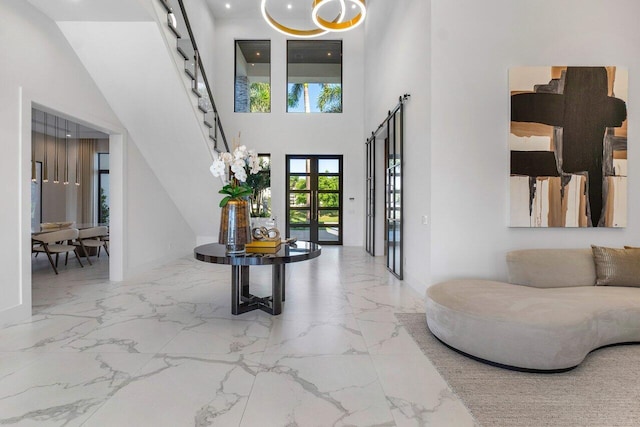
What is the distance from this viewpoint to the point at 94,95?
175 inches

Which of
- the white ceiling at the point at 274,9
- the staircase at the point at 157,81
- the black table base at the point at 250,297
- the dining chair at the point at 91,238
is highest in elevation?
the white ceiling at the point at 274,9

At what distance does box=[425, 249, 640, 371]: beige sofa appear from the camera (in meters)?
2.27

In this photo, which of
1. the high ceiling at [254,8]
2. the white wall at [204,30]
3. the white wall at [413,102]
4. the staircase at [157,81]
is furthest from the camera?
the high ceiling at [254,8]

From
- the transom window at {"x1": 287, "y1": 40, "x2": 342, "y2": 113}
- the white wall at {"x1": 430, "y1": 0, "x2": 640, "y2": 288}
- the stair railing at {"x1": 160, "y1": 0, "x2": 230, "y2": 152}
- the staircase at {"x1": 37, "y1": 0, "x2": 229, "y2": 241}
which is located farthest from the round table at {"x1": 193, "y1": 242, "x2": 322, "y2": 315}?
the transom window at {"x1": 287, "y1": 40, "x2": 342, "y2": 113}

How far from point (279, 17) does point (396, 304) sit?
8866 millimetres

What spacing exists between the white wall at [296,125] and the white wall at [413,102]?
9.52 ft

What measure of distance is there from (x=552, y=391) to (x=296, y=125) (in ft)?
27.5

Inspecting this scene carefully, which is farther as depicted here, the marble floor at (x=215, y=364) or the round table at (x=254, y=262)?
the round table at (x=254, y=262)

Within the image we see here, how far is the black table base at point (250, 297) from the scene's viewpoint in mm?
3416

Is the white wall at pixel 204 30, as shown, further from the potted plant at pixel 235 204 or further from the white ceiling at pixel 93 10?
the potted plant at pixel 235 204

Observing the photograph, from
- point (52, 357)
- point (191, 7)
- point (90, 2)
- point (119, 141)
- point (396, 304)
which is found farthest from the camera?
point (191, 7)

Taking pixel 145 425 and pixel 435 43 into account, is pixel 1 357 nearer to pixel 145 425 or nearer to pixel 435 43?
pixel 145 425

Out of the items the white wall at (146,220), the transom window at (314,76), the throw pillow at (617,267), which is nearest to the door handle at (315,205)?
the transom window at (314,76)

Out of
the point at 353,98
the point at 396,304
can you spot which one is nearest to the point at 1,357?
the point at 396,304
